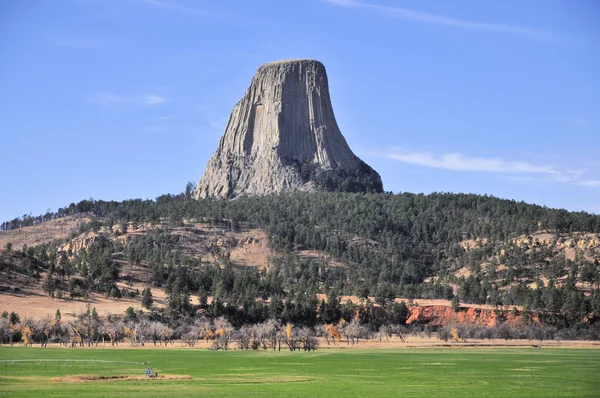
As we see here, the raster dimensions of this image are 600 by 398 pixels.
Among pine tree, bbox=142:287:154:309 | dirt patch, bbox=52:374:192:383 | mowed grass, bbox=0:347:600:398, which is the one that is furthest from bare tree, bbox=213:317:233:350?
dirt patch, bbox=52:374:192:383

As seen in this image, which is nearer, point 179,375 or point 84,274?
point 179,375

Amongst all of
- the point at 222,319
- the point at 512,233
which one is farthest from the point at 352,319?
the point at 512,233

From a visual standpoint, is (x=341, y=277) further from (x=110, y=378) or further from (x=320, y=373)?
(x=110, y=378)

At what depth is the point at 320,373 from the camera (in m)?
75.5

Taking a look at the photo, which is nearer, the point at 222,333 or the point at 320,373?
the point at 320,373

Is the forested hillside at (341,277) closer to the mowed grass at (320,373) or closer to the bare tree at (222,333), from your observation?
the bare tree at (222,333)

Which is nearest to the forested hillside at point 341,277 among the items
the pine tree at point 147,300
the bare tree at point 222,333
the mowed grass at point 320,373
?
the pine tree at point 147,300

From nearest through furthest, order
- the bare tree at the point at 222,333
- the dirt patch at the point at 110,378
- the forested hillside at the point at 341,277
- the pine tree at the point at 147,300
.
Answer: the dirt patch at the point at 110,378 → the bare tree at the point at 222,333 → the pine tree at the point at 147,300 → the forested hillside at the point at 341,277

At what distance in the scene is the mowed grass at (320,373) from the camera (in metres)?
59.9

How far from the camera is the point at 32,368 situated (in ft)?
253

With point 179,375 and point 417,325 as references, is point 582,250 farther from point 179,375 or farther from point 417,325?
point 179,375

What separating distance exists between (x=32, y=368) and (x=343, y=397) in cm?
3251

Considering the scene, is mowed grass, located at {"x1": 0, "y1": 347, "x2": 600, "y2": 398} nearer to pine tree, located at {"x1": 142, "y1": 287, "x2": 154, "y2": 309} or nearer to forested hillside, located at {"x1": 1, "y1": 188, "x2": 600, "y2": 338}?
pine tree, located at {"x1": 142, "y1": 287, "x2": 154, "y2": 309}

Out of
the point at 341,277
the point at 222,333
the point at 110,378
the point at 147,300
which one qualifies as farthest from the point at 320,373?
the point at 341,277
